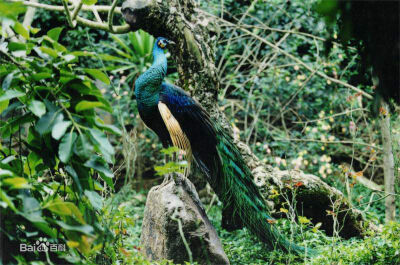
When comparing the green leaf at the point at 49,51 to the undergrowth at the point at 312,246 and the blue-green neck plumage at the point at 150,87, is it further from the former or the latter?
the blue-green neck plumage at the point at 150,87

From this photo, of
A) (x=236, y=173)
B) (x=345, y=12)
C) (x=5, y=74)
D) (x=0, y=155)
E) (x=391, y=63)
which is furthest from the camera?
(x=236, y=173)

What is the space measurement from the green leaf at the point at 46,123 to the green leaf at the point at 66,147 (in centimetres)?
10

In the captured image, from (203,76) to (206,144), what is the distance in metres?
0.71

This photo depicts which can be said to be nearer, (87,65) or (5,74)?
(5,74)

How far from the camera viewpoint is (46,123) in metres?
2.05

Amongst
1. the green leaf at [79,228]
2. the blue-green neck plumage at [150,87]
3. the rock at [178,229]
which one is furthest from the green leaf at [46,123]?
the blue-green neck plumage at [150,87]

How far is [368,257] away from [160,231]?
5.03 feet

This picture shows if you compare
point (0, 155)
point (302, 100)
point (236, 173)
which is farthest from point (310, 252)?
point (302, 100)

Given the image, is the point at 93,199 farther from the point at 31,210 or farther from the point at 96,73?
the point at 96,73

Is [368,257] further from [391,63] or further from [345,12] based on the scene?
[345,12]

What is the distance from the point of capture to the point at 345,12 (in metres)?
1.46

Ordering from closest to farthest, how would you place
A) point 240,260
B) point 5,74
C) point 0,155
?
point 5,74 → point 0,155 → point 240,260

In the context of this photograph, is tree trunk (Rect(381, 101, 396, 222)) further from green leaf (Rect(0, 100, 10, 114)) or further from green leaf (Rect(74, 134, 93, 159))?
green leaf (Rect(0, 100, 10, 114))

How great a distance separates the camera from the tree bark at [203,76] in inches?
166
